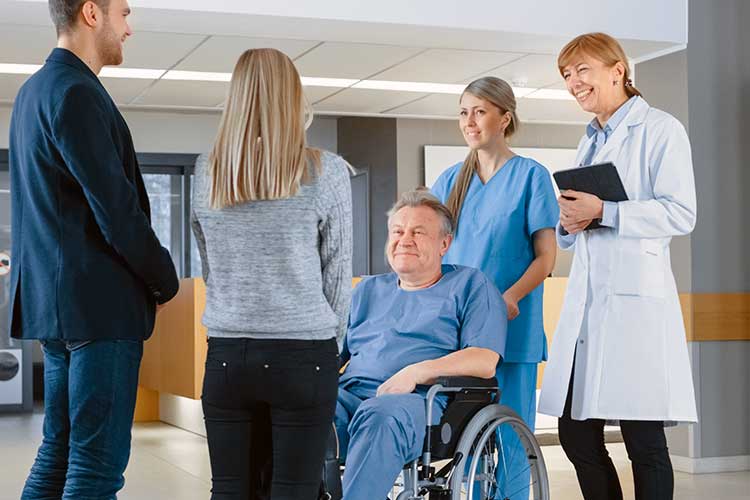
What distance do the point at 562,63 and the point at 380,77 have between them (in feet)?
14.6

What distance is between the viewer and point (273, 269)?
1953mm

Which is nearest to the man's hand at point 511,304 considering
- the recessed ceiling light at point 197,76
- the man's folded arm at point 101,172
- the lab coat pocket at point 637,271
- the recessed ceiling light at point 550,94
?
the lab coat pocket at point 637,271

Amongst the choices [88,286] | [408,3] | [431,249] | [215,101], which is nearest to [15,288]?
[88,286]

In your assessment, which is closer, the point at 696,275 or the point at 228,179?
the point at 228,179

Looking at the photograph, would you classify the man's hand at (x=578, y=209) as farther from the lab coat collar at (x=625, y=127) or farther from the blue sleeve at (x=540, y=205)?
the blue sleeve at (x=540, y=205)

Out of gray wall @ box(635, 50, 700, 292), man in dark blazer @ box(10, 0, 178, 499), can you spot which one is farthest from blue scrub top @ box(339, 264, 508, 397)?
gray wall @ box(635, 50, 700, 292)

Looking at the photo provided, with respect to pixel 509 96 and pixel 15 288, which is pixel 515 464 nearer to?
pixel 509 96

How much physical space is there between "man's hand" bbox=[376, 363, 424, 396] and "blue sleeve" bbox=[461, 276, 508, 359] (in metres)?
0.19

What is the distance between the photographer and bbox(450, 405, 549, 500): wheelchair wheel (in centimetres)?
264

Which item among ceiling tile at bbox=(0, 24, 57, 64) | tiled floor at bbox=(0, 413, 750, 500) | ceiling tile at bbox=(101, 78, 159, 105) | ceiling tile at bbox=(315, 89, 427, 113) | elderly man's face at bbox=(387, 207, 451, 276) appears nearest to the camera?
A: elderly man's face at bbox=(387, 207, 451, 276)

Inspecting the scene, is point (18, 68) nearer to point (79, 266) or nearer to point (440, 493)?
point (440, 493)

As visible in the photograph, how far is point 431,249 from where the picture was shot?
291 cm

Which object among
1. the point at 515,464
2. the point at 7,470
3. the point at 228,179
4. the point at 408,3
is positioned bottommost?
the point at 7,470

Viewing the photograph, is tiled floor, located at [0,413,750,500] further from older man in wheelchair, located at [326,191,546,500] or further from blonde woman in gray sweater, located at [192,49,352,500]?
blonde woman in gray sweater, located at [192,49,352,500]
